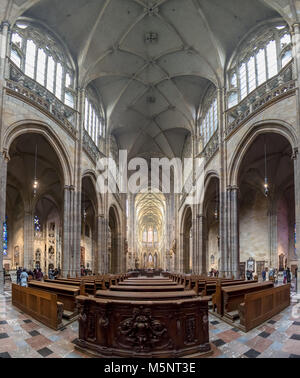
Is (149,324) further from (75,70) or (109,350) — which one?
(75,70)

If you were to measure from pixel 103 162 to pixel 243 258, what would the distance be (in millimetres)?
14861

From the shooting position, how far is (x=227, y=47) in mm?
19547

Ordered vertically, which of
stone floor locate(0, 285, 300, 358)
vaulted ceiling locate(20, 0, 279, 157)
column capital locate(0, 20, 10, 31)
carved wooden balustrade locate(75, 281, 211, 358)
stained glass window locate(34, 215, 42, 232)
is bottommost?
stone floor locate(0, 285, 300, 358)

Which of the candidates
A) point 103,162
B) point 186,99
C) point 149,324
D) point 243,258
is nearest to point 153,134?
point 186,99

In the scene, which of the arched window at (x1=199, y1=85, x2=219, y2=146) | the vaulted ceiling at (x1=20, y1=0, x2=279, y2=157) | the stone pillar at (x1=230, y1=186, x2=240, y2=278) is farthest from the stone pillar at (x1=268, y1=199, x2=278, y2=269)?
the vaulted ceiling at (x1=20, y1=0, x2=279, y2=157)

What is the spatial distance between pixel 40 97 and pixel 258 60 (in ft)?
42.0

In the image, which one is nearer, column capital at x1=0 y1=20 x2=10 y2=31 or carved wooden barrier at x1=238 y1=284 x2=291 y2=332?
carved wooden barrier at x1=238 y1=284 x2=291 y2=332

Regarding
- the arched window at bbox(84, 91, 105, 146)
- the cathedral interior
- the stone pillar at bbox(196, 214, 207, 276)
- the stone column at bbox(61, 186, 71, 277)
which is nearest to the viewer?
the cathedral interior

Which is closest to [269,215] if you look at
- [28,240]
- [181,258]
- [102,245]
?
[102,245]

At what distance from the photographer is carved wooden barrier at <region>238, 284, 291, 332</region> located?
247 inches

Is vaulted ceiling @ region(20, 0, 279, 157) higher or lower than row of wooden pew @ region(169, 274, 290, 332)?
higher

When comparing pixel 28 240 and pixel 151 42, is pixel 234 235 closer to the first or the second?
pixel 151 42

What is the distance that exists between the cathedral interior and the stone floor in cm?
4

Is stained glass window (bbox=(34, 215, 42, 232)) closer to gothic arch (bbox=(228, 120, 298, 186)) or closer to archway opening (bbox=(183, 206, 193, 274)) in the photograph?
archway opening (bbox=(183, 206, 193, 274))
